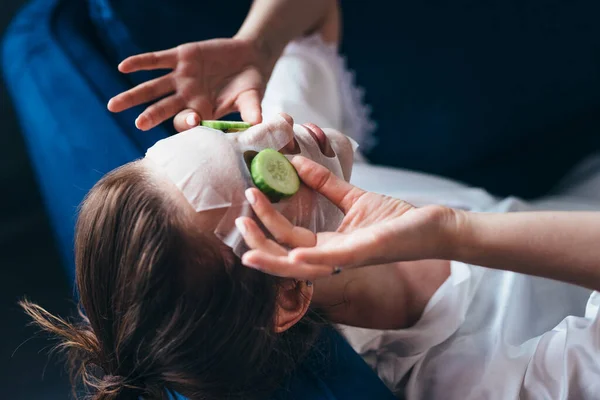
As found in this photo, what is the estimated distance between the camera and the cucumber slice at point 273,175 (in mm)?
609

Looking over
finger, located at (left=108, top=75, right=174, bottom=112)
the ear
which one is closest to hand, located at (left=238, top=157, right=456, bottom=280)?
the ear

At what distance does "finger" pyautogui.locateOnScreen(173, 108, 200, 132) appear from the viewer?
797 millimetres

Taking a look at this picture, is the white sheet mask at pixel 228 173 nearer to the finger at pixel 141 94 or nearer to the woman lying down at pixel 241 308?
the woman lying down at pixel 241 308

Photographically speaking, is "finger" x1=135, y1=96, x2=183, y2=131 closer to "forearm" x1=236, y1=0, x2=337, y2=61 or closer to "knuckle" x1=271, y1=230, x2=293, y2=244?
"forearm" x1=236, y1=0, x2=337, y2=61

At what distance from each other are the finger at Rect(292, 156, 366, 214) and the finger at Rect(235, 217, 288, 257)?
11 centimetres

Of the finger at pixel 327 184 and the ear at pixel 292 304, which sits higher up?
the finger at pixel 327 184

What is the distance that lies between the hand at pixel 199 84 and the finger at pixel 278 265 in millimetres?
331

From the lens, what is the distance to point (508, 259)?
0.62 metres

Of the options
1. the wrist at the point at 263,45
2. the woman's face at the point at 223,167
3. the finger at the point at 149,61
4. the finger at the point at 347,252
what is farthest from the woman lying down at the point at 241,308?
the wrist at the point at 263,45

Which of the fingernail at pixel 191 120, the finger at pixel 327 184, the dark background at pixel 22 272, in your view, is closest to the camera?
the finger at pixel 327 184

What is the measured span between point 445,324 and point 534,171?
75 centimetres

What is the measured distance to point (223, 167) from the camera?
0.61m

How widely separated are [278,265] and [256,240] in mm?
39

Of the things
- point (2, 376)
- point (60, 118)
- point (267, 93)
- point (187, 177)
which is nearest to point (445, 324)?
point (187, 177)
